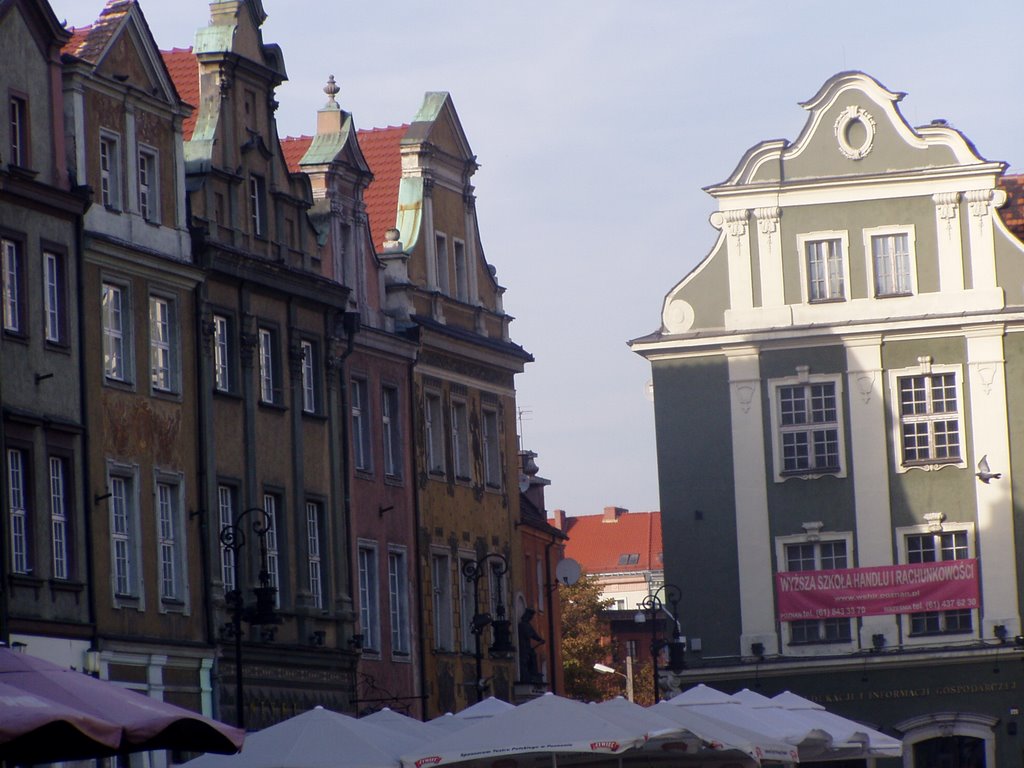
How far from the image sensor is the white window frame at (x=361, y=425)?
41.1 metres

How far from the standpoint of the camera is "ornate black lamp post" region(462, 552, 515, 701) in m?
40.0

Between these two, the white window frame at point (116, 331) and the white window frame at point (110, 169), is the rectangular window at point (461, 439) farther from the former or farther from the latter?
the white window frame at point (110, 169)

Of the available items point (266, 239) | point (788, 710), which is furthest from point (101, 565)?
point (788, 710)

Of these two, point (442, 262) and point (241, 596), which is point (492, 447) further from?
point (241, 596)

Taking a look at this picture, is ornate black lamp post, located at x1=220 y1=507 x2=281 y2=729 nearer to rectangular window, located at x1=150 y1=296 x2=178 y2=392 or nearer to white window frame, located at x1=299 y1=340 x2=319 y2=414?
rectangular window, located at x1=150 y1=296 x2=178 y2=392

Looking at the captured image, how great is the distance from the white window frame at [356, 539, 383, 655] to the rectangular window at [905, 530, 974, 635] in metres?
14.5

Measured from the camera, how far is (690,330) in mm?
52875

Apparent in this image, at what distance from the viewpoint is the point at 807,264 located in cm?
5234

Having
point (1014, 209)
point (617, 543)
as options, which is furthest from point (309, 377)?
point (617, 543)

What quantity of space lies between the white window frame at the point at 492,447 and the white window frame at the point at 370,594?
5.43 meters

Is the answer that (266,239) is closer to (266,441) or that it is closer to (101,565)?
(266,441)

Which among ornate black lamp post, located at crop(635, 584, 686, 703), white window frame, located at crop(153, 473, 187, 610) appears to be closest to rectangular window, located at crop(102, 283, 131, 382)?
white window frame, located at crop(153, 473, 187, 610)

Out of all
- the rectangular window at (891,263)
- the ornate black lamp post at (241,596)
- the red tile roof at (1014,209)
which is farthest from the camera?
the red tile roof at (1014,209)

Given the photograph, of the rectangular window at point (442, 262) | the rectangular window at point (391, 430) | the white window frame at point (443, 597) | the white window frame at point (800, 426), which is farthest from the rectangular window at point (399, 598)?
the white window frame at point (800, 426)
